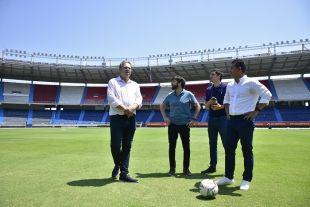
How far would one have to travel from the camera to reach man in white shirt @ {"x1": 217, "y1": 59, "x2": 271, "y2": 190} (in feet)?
19.1

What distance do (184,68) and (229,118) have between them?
165ft

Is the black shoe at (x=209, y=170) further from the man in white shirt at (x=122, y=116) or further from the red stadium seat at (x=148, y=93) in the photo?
the red stadium seat at (x=148, y=93)

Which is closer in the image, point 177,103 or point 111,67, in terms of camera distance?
point 177,103

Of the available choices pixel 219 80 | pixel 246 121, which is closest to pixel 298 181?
pixel 246 121

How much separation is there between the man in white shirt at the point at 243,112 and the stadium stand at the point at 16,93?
196 ft

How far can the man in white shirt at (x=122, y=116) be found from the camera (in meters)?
6.27

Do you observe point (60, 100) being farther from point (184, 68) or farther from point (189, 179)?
point (189, 179)

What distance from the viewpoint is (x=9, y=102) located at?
58031 millimetres

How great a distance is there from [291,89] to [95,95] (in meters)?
39.6

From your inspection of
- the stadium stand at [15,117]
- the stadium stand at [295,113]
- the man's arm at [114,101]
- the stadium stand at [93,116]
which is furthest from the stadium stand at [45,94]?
the man's arm at [114,101]

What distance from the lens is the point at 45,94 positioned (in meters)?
63.8

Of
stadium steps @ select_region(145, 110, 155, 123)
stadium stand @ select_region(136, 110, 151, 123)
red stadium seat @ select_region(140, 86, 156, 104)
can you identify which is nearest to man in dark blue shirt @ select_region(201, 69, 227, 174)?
stadium steps @ select_region(145, 110, 155, 123)

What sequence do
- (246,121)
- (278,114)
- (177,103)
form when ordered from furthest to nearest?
(278,114), (177,103), (246,121)

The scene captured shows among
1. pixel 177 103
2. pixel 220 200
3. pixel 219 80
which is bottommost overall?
pixel 220 200
